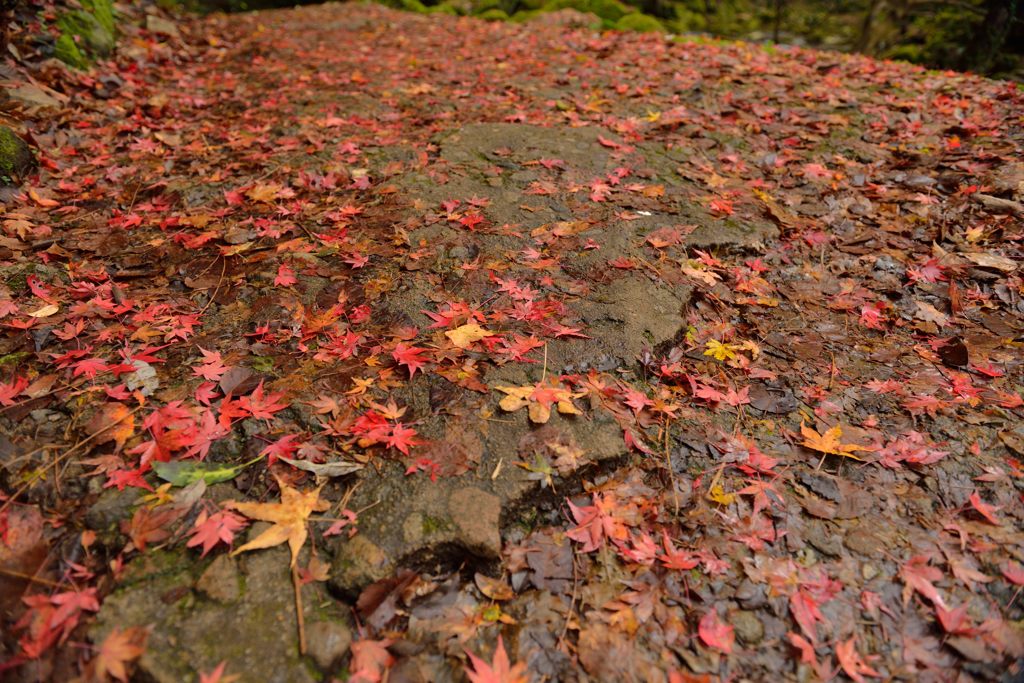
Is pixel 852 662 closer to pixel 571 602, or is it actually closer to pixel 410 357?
pixel 571 602

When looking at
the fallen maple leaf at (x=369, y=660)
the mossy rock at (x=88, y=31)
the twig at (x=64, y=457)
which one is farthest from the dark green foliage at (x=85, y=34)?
the fallen maple leaf at (x=369, y=660)

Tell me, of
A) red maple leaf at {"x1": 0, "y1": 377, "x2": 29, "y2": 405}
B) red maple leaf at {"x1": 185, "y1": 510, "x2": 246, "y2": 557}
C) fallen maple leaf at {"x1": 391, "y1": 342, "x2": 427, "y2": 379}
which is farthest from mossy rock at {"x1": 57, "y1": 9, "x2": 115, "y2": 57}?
red maple leaf at {"x1": 185, "y1": 510, "x2": 246, "y2": 557}

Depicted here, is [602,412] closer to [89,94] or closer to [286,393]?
[286,393]

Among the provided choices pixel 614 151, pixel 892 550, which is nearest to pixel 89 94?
pixel 614 151

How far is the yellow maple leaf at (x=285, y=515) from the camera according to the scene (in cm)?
192

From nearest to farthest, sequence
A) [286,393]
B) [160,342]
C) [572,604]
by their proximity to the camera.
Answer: [572,604]
[286,393]
[160,342]

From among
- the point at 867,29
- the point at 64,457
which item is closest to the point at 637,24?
the point at 867,29

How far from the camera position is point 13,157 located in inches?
145

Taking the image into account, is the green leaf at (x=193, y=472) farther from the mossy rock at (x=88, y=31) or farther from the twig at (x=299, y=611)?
the mossy rock at (x=88, y=31)

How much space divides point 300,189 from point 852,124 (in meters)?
5.14

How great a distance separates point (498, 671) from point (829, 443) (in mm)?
1825

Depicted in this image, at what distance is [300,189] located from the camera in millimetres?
3961

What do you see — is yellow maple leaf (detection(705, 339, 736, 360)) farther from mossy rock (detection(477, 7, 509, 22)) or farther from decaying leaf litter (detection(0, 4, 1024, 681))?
mossy rock (detection(477, 7, 509, 22))

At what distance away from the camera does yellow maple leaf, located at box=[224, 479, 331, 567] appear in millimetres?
1915
